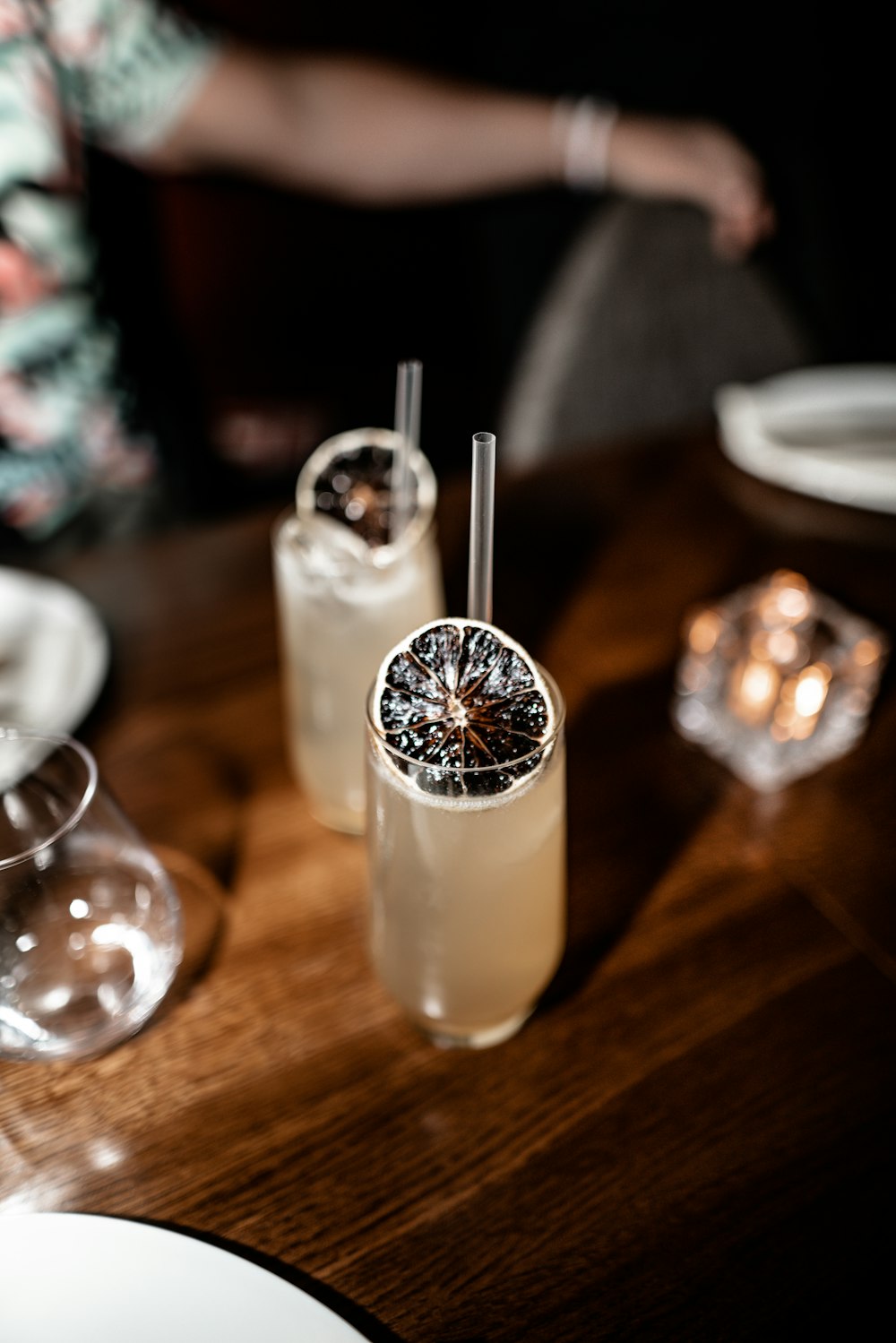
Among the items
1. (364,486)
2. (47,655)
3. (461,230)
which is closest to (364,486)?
(364,486)

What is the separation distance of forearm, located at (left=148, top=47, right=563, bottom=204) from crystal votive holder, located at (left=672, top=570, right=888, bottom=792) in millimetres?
901

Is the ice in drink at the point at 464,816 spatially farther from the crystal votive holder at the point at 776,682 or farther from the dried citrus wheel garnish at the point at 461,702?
the crystal votive holder at the point at 776,682

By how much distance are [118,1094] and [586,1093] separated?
0.75ft

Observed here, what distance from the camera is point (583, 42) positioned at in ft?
7.79

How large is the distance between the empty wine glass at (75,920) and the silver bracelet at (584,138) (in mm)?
1154

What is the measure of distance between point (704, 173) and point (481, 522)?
1042mm

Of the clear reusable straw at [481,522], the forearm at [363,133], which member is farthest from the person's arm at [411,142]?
the clear reusable straw at [481,522]

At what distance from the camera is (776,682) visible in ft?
2.31

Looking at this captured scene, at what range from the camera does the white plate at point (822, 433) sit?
3.04 ft

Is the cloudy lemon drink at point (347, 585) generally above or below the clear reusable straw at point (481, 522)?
below

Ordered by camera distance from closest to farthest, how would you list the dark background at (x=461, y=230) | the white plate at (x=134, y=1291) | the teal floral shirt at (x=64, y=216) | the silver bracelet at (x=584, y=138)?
the white plate at (x=134, y=1291) < the teal floral shirt at (x=64, y=216) < the silver bracelet at (x=584, y=138) < the dark background at (x=461, y=230)

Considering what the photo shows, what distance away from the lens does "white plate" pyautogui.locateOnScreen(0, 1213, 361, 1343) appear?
0.40 meters

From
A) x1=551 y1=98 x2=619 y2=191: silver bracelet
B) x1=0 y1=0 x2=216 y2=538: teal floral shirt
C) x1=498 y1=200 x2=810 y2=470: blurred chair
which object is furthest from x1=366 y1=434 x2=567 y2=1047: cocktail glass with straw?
x1=551 y1=98 x2=619 y2=191: silver bracelet

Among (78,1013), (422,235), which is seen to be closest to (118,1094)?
(78,1013)
